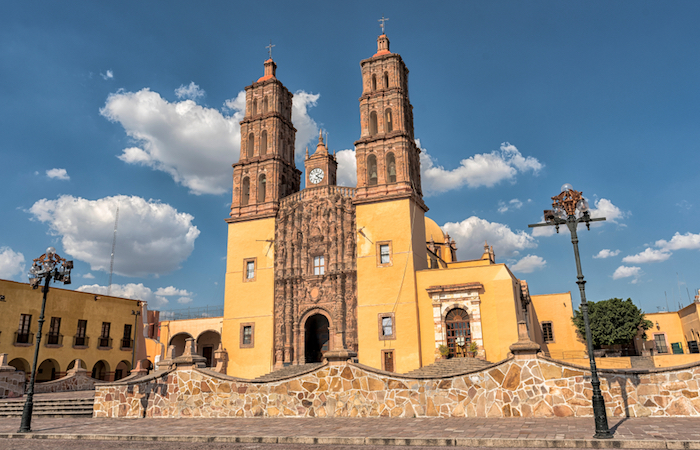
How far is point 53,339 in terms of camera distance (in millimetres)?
29984

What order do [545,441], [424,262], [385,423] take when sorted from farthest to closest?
1. [424,262]
2. [385,423]
3. [545,441]

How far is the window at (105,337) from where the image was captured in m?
33.0

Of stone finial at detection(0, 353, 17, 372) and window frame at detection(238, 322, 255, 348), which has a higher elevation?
window frame at detection(238, 322, 255, 348)

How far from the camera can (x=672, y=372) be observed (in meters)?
11.7

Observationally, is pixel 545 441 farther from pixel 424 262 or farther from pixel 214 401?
pixel 424 262

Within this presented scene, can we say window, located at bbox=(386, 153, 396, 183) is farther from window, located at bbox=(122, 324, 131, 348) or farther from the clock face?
window, located at bbox=(122, 324, 131, 348)

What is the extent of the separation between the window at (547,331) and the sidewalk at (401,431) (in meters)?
26.5

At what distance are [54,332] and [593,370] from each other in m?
31.0

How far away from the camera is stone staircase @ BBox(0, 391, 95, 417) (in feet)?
57.3

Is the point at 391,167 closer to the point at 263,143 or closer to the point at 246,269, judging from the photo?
the point at 263,143

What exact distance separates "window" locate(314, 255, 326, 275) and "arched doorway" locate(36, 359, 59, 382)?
1787 centimetres

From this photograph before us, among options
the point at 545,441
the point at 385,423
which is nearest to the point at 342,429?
the point at 385,423

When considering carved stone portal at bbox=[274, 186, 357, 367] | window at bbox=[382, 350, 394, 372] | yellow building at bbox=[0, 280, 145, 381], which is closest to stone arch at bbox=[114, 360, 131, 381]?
yellow building at bbox=[0, 280, 145, 381]

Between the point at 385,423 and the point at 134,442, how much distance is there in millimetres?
5964
